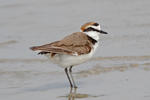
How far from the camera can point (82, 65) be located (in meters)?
9.33

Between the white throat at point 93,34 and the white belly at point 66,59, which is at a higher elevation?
the white throat at point 93,34

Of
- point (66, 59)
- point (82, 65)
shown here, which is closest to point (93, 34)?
point (66, 59)

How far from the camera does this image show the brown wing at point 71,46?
7.38 metres

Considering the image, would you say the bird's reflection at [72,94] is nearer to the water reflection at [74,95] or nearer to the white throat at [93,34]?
the water reflection at [74,95]

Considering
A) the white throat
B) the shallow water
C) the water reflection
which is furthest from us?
the white throat

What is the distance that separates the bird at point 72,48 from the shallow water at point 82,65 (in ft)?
1.61

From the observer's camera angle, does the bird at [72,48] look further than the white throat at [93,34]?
No

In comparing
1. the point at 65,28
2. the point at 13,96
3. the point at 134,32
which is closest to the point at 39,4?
the point at 65,28

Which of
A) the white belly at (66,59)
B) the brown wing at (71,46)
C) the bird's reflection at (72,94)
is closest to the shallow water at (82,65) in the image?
the bird's reflection at (72,94)

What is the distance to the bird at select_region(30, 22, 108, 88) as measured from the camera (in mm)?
7423

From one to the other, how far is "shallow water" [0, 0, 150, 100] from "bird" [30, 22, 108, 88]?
0.49m

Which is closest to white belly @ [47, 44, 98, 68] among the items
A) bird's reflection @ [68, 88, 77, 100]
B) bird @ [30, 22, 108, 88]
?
bird @ [30, 22, 108, 88]

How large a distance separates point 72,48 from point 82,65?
1669mm

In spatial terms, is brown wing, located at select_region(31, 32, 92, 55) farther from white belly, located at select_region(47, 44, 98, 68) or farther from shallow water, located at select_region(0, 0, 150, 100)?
shallow water, located at select_region(0, 0, 150, 100)
